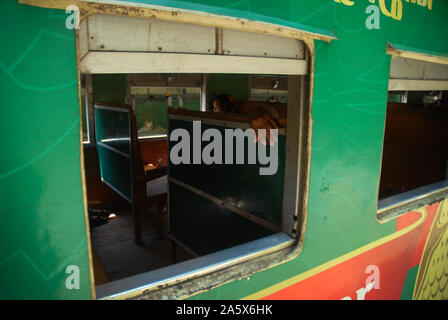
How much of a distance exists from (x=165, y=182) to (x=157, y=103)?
190 centimetres

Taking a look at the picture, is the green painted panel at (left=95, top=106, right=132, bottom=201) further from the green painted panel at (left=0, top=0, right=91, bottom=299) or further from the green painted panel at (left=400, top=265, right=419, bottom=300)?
the green painted panel at (left=400, top=265, right=419, bottom=300)

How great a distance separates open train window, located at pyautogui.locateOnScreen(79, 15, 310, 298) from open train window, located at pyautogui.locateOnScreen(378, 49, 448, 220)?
0.86 meters

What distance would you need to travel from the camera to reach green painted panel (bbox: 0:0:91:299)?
0.98m

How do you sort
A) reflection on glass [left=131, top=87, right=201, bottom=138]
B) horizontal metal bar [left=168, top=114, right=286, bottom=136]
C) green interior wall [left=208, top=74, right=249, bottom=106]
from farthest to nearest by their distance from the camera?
1. green interior wall [left=208, top=74, right=249, bottom=106]
2. reflection on glass [left=131, top=87, right=201, bottom=138]
3. horizontal metal bar [left=168, top=114, right=286, bottom=136]

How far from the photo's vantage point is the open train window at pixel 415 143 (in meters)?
2.37

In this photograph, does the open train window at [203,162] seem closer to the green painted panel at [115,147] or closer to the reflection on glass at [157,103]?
the green painted panel at [115,147]

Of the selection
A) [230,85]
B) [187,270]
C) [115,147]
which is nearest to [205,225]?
[187,270]

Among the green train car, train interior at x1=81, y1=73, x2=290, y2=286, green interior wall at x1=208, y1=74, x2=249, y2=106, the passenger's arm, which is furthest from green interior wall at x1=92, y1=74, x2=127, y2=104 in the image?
the passenger's arm

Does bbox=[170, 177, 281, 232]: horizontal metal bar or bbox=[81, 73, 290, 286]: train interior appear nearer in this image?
bbox=[170, 177, 281, 232]: horizontal metal bar

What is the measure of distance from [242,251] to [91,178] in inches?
202

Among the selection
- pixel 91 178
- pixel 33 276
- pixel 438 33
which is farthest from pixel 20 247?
pixel 91 178

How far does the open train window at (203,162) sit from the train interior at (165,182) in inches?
0.6

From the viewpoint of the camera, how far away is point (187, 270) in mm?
1562
